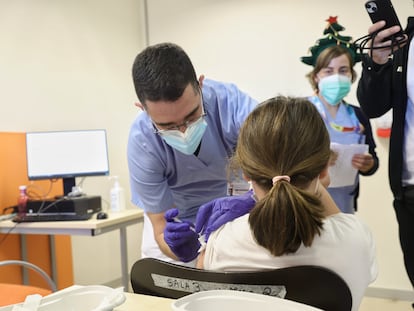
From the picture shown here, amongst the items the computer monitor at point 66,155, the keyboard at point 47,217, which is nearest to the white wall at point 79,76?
the computer monitor at point 66,155

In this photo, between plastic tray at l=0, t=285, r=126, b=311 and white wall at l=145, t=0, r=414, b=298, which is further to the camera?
white wall at l=145, t=0, r=414, b=298

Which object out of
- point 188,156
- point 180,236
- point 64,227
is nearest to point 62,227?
point 64,227

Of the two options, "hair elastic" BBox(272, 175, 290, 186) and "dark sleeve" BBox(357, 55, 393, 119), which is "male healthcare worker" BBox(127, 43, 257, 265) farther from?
"dark sleeve" BBox(357, 55, 393, 119)

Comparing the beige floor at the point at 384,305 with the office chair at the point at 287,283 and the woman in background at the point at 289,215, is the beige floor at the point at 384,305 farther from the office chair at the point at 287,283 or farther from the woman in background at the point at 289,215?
the office chair at the point at 287,283

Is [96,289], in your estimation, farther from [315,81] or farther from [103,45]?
[103,45]

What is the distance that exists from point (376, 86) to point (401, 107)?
4.5 inches

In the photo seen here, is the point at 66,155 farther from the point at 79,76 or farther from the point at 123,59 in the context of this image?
the point at 123,59

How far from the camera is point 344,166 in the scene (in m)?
1.80

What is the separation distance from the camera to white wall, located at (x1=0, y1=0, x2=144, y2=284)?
2.69 metres

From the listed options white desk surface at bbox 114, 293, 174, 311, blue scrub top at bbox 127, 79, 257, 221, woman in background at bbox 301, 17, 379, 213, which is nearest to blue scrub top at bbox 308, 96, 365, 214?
woman in background at bbox 301, 17, 379, 213

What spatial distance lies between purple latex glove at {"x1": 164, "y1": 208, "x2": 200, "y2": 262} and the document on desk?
89 cm

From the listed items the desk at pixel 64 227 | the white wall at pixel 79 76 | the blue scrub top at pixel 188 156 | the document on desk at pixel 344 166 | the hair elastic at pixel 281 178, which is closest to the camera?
the hair elastic at pixel 281 178

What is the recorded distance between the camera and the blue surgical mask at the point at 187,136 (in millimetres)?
1295

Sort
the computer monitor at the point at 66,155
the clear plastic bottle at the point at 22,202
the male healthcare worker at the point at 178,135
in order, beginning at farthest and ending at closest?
the computer monitor at the point at 66,155, the clear plastic bottle at the point at 22,202, the male healthcare worker at the point at 178,135
